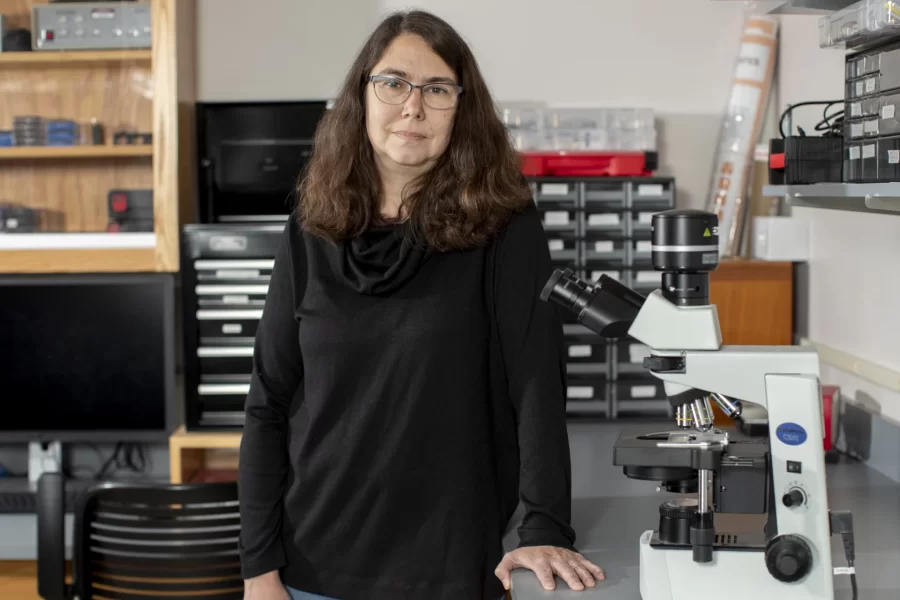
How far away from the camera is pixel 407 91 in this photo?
1486mm

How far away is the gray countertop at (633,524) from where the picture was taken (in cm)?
140

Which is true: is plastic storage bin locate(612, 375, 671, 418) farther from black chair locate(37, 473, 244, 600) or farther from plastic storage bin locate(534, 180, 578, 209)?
black chair locate(37, 473, 244, 600)

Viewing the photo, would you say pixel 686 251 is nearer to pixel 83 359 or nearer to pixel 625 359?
pixel 625 359

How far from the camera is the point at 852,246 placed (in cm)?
247

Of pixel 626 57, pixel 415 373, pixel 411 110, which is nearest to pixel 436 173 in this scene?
pixel 411 110

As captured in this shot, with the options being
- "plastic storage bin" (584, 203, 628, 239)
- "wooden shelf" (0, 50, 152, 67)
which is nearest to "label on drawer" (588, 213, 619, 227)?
"plastic storage bin" (584, 203, 628, 239)

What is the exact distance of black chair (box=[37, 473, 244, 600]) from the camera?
5.97 ft

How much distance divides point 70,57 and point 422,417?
2229 mm

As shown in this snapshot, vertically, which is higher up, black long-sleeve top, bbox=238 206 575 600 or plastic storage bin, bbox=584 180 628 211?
plastic storage bin, bbox=584 180 628 211

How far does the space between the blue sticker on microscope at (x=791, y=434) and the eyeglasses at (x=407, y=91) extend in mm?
650

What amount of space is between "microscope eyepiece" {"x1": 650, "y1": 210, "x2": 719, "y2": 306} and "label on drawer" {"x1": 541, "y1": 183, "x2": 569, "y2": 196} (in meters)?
1.70

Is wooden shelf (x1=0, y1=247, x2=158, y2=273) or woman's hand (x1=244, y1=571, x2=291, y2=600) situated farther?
wooden shelf (x1=0, y1=247, x2=158, y2=273)

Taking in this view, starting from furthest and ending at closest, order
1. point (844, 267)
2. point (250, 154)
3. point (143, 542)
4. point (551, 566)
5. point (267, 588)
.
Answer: point (250, 154) → point (844, 267) → point (143, 542) → point (267, 588) → point (551, 566)

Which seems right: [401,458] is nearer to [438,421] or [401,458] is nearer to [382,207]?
[438,421]
